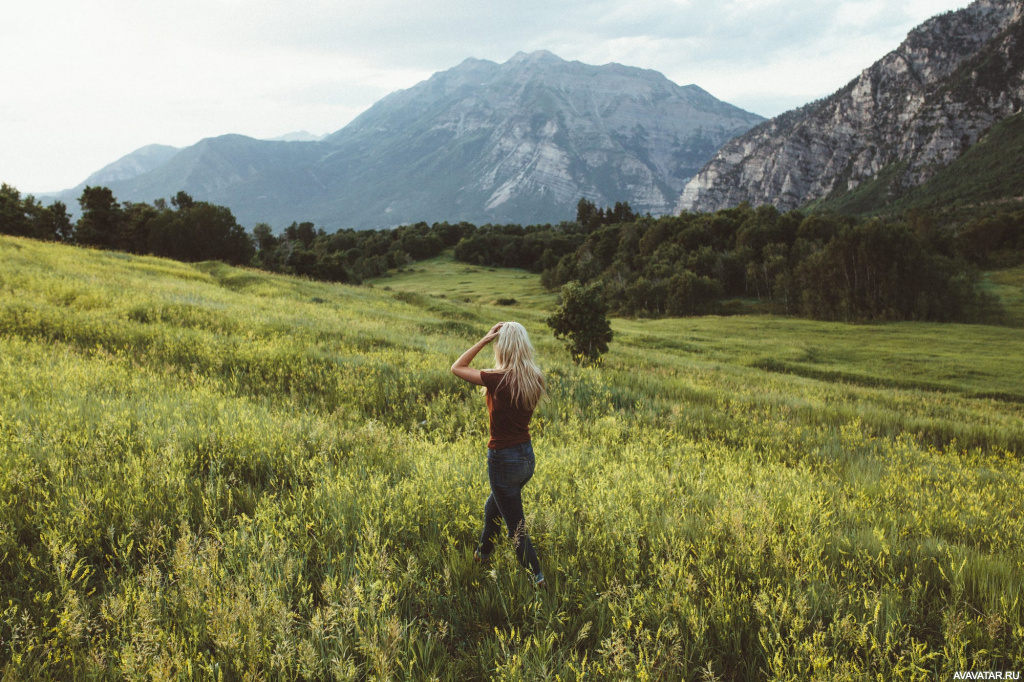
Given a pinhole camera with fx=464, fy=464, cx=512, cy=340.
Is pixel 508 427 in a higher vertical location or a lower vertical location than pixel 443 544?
higher

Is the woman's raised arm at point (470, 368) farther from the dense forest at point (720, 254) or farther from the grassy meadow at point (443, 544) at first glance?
the dense forest at point (720, 254)

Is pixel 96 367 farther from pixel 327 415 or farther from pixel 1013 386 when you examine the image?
pixel 1013 386

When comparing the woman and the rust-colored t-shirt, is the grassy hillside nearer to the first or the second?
the woman

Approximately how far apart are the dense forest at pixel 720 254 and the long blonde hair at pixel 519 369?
57316mm

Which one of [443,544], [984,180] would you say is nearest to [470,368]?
[443,544]

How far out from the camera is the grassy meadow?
293 centimetres

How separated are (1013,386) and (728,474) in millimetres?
39045

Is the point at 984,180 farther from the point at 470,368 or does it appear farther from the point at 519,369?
the point at 470,368

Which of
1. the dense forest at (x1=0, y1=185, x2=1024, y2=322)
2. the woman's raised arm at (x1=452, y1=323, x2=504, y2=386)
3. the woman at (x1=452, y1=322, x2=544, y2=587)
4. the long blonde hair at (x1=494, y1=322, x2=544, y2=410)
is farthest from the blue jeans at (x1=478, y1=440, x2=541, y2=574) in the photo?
the dense forest at (x1=0, y1=185, x2=1024, y2=322)

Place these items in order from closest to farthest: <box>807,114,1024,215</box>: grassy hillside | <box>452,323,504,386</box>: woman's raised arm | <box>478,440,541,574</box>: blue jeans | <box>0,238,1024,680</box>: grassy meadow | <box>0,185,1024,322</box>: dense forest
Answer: <box>0,238,1024,680</box>: grassy meadow → <box>478,440,541,574</box>: blue jeans → <box>452,323,504,386</box>: woman's raised arm → <box>0,185,1024,322</box>: dense forest → <box>807,114,1024,215</box>: grassy hillside

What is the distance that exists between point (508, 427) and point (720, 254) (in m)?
94.9

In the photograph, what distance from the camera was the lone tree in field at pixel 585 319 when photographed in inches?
973

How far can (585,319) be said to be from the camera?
24.8 meters

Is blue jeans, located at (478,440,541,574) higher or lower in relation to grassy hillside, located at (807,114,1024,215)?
lower
